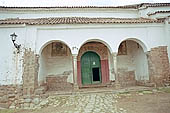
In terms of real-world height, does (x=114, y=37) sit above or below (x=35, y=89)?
above

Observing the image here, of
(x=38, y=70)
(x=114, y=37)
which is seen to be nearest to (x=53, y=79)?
(x=38, y=70)

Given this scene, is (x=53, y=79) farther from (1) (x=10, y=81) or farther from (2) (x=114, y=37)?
(2) (x=114, y=37)

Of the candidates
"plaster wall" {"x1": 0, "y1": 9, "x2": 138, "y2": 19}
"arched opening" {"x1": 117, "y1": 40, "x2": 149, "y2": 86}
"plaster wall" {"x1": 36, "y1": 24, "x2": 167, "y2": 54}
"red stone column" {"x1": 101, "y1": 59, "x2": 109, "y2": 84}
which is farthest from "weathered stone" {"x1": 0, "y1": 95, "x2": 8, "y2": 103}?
"arched opening" {"x1": 117, "y1": 40, "x2": 149, "y2": 86}

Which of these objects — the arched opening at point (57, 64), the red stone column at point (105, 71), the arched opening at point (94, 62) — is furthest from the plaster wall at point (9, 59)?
the red stone column at point (105, 71)

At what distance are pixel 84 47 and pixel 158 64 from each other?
466cm

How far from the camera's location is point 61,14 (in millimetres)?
11078

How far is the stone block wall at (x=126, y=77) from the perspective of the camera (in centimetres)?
978

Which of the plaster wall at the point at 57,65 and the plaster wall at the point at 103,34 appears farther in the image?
the plaster wall at the point at 57,65

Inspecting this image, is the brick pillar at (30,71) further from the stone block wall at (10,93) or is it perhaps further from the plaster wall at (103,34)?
the plaster wall at (103,34)

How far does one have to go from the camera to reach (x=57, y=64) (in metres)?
9.65

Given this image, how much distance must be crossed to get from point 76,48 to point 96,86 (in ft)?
10.00

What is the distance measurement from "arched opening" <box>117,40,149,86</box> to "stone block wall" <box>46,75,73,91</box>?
11.6 ft

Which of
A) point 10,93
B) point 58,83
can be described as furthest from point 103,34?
point 10,93

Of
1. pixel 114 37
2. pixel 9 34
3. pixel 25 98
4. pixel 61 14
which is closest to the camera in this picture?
pixel 25 98
